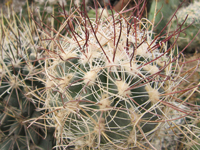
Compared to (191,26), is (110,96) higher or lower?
lower

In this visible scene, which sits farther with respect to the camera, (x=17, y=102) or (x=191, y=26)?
(x=191, y=26)

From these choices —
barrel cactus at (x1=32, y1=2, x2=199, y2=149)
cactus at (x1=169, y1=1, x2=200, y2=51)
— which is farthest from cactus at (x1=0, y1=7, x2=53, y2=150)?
cactus at (x1=169, y1=1, x2=200, y2=51)

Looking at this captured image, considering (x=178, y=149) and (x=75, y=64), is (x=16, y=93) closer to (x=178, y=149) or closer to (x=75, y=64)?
(x=75, y=64)

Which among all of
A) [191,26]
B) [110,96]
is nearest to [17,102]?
[110,96]

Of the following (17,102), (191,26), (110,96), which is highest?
(191,26)

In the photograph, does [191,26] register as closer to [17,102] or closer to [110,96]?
[110,96]

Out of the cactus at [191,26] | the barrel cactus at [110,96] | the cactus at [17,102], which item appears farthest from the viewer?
the cactus at [191,26]

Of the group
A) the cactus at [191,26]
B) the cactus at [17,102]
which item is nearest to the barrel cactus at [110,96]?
the cactus at [17,102]

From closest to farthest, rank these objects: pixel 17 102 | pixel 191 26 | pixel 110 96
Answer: pixel 110 96
pixel 17 102
pixel 191 26

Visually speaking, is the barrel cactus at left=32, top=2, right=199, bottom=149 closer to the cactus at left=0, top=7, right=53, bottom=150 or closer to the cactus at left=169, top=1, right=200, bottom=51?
the cactus at left=0, top=7, right=53, bottom=150

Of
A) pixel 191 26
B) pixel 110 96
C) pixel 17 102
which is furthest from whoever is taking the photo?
pixel 191 26

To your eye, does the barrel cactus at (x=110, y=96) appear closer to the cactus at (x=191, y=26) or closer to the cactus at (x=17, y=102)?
the cactus at (x=17, y=102)
